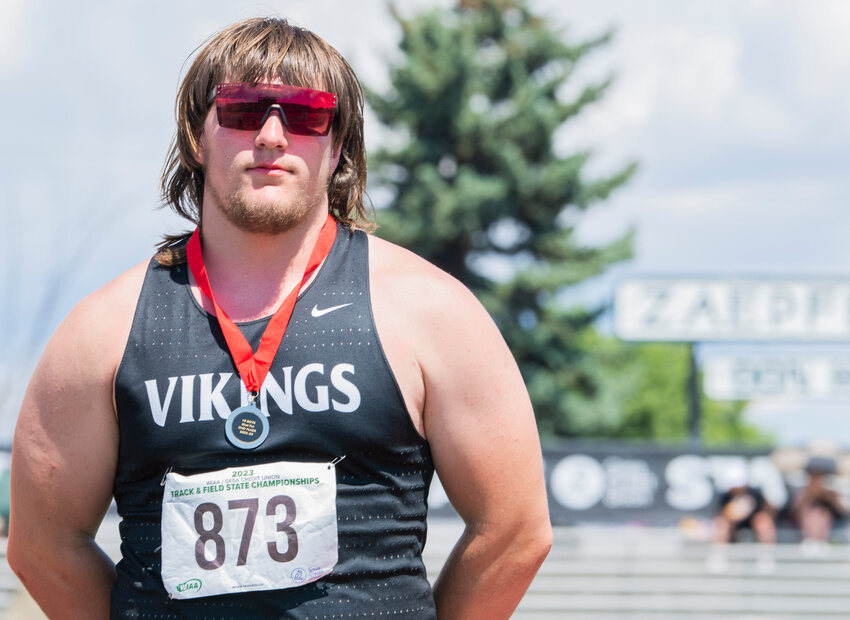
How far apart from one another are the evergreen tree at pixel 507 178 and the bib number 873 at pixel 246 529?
25.8 metres

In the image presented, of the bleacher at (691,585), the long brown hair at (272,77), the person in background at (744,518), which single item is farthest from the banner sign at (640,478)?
the long brown hair at (272,77)

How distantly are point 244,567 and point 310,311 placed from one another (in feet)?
1.75

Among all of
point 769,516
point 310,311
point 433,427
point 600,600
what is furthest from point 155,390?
point 769,516

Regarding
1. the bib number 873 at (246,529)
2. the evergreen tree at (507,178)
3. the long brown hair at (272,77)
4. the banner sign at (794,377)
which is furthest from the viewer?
the evergreen tree at (507,178)

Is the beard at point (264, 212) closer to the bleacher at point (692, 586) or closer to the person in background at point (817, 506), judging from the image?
the bleacher at point (692, 586)

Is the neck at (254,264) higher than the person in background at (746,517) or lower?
higher

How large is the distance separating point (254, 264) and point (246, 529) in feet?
1.90

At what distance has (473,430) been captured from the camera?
215 cm

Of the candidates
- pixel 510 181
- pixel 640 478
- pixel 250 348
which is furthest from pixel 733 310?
pixel 250 348

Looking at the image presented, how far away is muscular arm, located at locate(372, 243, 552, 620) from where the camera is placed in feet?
7.02

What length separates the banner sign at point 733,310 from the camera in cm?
1964

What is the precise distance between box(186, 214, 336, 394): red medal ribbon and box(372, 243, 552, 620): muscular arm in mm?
158

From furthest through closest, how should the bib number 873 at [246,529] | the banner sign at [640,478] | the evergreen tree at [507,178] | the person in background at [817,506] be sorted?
the evergreen tree at [507,178]
the banner sign at [640,478]
the person in background at [817,506]
the bib number 873 at [246,529]

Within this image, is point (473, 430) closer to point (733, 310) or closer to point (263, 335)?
point (263, 335)
